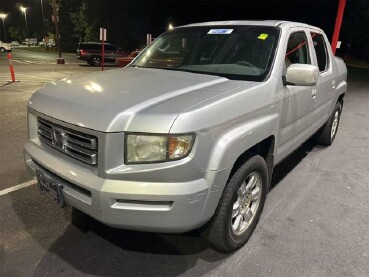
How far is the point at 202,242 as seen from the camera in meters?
3.17

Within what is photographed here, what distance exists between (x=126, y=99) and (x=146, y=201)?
2.41ft

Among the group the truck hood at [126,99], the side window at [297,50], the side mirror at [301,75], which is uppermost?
the side window at [297,50]

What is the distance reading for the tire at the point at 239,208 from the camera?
2.71m

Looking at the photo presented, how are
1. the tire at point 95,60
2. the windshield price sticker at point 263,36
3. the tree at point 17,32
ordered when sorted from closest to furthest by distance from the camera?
the windshield price sticker at point 263,36, the tire at point 95,60, the tree at point 17,32

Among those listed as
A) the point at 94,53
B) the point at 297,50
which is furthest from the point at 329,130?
the point at 94,53

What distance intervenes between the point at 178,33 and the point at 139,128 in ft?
7.76

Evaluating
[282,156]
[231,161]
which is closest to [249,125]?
[231,161]

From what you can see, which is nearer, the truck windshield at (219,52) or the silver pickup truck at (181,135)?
the silver pickup truck at (181,135)

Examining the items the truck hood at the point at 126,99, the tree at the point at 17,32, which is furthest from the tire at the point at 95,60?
the tree at the point at 17,32

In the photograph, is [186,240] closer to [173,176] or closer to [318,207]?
[173,176]

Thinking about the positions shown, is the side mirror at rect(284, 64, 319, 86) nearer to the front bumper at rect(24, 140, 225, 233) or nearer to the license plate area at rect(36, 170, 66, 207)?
the front bumper at rect(24, 140, 225, 233)

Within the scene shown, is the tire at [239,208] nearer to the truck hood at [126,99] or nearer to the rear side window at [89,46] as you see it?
the truck hood at [126,99]

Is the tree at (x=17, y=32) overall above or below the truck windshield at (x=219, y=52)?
below

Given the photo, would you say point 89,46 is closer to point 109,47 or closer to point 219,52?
point 109,47
